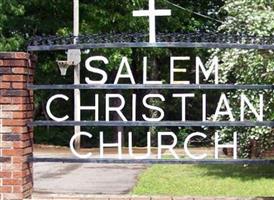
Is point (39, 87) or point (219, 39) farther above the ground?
point (219, 39)

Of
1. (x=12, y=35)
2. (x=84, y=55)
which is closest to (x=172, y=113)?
(x=84, y=55)

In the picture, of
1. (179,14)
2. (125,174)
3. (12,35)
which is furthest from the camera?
(179,14)

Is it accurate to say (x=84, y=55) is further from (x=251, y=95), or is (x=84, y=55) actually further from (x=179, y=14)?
(x=251, y=95)

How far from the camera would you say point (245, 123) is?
6723 millimetres

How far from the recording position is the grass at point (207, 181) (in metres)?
9.94

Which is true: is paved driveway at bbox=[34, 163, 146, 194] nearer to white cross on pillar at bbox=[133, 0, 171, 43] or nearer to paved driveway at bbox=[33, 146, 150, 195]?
paved driveway at bbox=[33, 146, 150, 195]

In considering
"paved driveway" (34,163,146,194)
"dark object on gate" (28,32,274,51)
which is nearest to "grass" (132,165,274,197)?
"paved driveway" (34,163,146,194)

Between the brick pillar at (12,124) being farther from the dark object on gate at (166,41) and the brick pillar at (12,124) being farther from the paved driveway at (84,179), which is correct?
the paved driveway at (84,179)

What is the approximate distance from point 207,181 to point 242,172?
60.3 inches

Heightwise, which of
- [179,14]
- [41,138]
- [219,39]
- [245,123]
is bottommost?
[41,138]

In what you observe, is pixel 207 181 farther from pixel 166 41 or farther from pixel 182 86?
pixel 166 41

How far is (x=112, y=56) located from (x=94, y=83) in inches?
529

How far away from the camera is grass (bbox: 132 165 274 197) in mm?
9938

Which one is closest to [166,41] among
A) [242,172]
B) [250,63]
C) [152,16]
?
[152,16]
